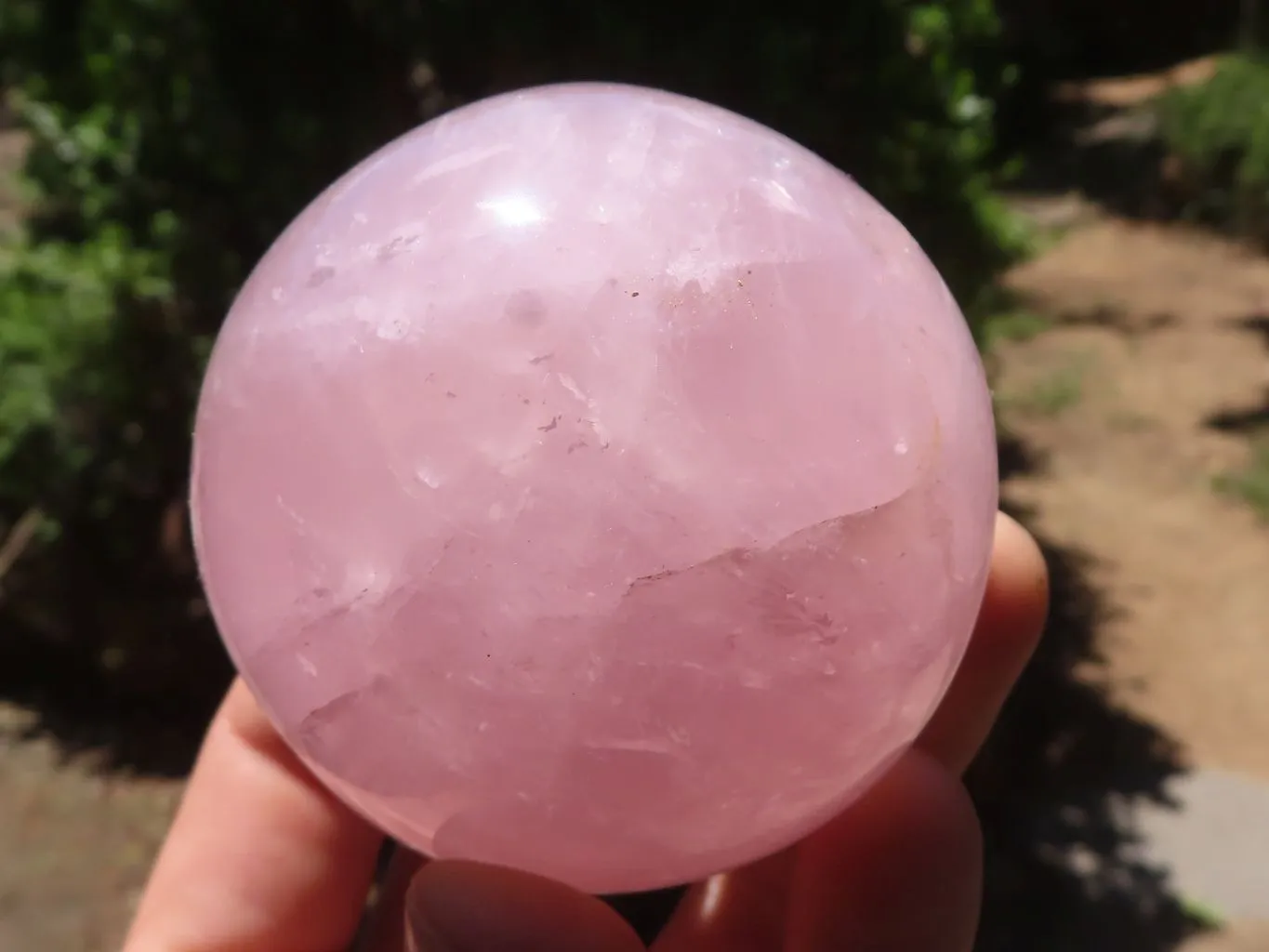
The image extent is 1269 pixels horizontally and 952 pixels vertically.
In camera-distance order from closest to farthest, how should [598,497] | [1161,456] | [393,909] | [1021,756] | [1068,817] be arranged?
[598,497]
[393,909]
[1068,817]
[1021,756]
[1161,456]

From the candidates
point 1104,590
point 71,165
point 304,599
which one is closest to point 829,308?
point 304,599

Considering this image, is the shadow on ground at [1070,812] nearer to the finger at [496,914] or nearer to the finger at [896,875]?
the finger at [896,875]

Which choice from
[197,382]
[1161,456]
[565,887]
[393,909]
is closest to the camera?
[565,887]

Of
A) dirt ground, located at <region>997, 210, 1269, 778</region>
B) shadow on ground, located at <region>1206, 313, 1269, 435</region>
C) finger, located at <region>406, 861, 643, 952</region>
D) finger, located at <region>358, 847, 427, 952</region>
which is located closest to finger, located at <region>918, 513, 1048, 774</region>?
finger, located at <region>406, 861, 643, 952</region>

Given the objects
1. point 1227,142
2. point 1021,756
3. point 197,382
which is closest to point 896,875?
point 197,382

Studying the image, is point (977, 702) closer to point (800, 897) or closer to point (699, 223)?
point (800, 897)

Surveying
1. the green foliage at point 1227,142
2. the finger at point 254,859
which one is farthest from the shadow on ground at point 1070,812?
the green foliage at point 1227,142

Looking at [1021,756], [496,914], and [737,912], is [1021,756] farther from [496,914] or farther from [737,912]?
[496,914]
